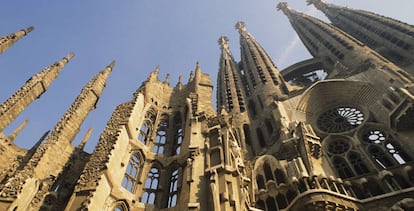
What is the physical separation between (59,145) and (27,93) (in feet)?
14.0

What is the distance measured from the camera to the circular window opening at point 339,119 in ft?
69.3

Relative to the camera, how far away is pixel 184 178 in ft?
43.1

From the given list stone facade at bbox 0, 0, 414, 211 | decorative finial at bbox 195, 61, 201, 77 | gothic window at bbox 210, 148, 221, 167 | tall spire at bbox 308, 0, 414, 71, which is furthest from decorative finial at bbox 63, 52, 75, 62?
tall spire at bbox 308, 0, 414, 71

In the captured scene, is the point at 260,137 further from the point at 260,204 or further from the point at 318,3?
the point at 318,3

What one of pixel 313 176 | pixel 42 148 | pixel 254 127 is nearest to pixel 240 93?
pixel 254 127

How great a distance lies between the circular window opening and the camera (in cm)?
2112

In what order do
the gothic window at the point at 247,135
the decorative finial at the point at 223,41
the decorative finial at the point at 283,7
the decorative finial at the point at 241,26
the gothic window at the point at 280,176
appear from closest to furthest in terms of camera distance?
the gothic window at the point at 280,176 < the gothic window at the point at 247,135 < the decorative finial at the point at 223,41 < the decorative finial at the point at 241,26 < the decorative finial at the point at 283,7

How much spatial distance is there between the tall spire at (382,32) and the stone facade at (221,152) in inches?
105

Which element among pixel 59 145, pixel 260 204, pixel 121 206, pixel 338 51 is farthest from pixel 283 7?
pixel 121 206

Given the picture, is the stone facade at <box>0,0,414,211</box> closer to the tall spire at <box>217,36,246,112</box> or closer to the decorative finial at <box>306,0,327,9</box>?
the tall spire at <box>217,36,246,112</box>

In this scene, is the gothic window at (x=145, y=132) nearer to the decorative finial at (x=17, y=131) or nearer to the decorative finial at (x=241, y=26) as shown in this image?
the decorative finial at (x=17, y=131)

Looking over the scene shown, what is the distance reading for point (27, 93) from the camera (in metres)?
17.2

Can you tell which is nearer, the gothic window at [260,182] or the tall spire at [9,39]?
the gothic window at [260,182]

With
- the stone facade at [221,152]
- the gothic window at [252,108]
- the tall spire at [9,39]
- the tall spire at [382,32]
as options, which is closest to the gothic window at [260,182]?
the stone facade at [221,152]
